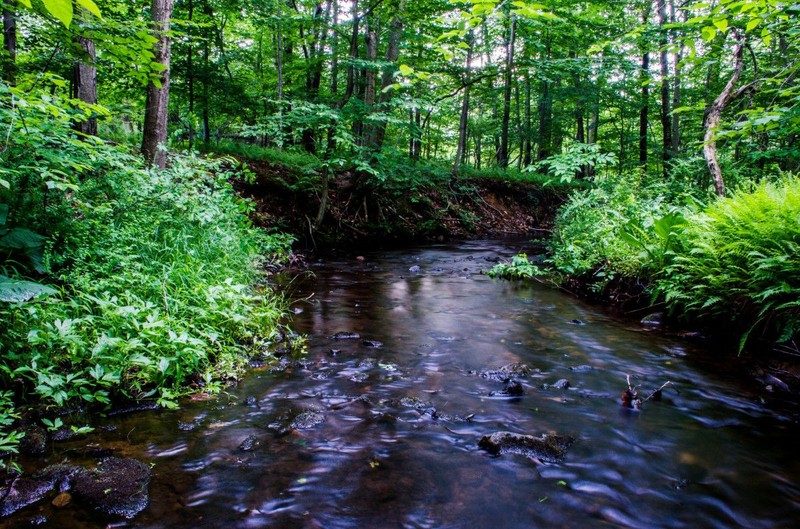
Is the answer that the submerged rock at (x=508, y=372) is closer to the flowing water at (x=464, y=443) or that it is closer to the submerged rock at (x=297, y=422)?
the flowing water at (x=464, y=443)

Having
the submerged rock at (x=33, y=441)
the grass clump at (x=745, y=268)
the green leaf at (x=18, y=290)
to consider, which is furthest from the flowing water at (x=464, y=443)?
the green leaf at (x=18, y=290)

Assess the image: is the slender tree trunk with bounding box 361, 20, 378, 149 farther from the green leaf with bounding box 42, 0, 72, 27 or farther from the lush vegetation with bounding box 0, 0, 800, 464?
the green leaf with bounding box 42, 0, 72, 27

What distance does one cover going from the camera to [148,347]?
3.54 meters

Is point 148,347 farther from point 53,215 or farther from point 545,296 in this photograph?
point 545,296

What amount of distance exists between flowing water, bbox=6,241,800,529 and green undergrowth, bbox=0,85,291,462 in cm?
45

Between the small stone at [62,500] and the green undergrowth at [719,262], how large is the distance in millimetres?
5864

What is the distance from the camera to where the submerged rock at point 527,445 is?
9.58 ft

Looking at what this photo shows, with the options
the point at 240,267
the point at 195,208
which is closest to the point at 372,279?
the point at 240,267

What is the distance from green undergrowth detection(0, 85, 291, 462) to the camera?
3.19m

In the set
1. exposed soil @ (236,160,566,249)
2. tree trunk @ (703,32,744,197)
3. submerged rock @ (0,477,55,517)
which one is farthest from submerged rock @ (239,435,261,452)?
tree trunk @ (703,32,744,197)

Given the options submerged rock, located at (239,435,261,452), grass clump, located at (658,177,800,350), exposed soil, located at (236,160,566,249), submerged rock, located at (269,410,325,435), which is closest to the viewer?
submerged rock, located at (239,435,261,452)

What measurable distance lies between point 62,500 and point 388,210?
38.9 feet

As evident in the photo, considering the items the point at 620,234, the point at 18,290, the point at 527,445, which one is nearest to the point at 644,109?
the point at 620,234

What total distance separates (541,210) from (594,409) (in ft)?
58.0
